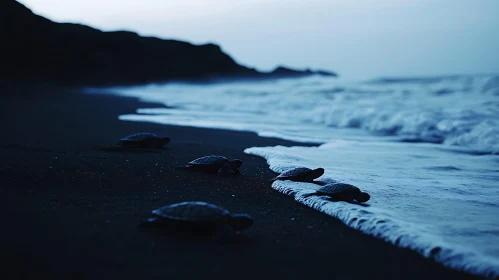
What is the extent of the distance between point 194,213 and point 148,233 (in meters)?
0.30

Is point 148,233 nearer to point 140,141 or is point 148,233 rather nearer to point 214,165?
point 214,165

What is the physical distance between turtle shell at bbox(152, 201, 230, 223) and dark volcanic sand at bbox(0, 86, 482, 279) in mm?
119

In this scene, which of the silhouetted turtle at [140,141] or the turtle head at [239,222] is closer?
the turtle head at [239,222]

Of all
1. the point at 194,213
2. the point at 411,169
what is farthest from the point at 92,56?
the point at 194,213

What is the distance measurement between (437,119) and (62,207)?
27.5 ft

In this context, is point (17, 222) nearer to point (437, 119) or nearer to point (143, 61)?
point (437, 119)

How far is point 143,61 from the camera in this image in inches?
2404

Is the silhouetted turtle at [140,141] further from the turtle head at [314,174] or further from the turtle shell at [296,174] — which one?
the turtle head at [314,174]

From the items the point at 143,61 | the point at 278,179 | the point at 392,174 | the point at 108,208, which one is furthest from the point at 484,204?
the point at 143,61

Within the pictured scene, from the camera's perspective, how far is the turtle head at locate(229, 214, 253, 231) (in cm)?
266

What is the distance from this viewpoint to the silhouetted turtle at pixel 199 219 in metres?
2.57

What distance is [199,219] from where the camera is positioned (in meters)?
2.56

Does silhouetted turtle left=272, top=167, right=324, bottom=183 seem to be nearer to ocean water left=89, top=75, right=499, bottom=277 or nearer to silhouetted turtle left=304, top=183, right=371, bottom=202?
ocean water left=89, top=75, right=499, bottom=277

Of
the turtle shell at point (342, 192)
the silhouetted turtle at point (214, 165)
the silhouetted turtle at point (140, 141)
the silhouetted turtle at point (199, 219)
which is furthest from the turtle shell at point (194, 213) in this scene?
the silhouetted turtle at point (140, 141)
